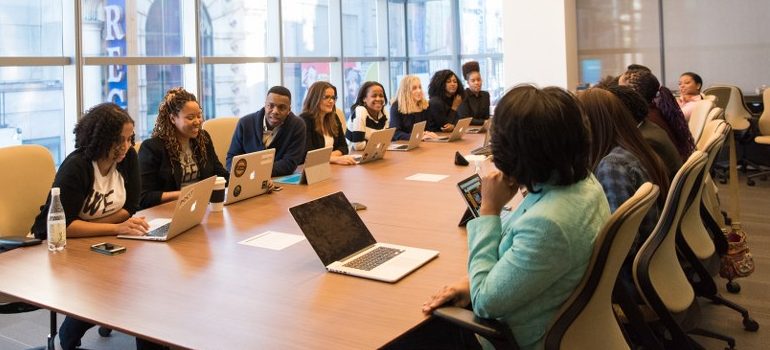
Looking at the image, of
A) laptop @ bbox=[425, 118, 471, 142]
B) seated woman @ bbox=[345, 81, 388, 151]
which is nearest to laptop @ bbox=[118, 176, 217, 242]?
seated woman @ bbox=[345, 81, 388, 151]

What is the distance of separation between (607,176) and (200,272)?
4.42 feet

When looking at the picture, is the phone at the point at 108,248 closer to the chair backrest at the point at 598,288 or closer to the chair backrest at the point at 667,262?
the chair backrest at the point at 598,288

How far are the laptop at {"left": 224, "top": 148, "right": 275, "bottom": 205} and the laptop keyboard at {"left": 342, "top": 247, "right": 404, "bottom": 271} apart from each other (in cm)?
105

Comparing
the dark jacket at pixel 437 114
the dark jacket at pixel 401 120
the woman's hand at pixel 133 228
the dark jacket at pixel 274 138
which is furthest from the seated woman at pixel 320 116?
the woman's hand at pixel 133 228

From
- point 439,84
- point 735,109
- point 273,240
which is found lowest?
point 273,240

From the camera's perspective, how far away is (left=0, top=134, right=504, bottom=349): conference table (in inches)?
65.5

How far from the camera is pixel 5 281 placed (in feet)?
6.95

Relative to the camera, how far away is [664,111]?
3.64m

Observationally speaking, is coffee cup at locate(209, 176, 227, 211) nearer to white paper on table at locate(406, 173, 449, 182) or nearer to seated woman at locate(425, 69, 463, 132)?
white paper on table at locate(406, 173, 449, 182)

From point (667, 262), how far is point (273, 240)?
135 cm

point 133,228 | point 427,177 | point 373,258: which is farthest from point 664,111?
point 133,228

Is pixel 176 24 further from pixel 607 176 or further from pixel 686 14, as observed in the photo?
pixel 686 14

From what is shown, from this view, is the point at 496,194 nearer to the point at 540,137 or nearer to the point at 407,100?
the point at 540,137

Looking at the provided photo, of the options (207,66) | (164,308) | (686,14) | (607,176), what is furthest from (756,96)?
(164,308)
